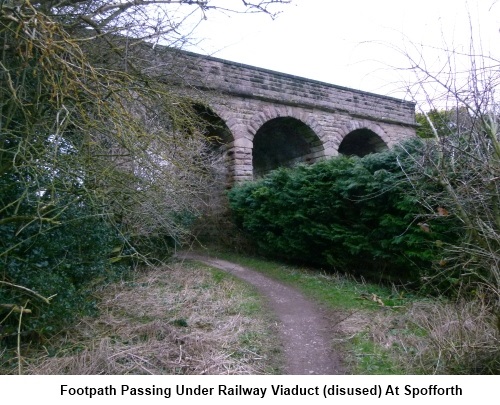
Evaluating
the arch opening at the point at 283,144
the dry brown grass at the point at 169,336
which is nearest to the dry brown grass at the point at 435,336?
the dry brown grass at the point at 169,336

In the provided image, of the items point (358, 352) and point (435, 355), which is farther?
point (358, 352)

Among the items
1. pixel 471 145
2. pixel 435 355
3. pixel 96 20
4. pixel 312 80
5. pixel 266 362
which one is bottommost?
pixel 266 362

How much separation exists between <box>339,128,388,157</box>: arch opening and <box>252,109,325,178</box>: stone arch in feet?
6.29

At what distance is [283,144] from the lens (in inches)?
541

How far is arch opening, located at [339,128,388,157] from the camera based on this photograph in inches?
562

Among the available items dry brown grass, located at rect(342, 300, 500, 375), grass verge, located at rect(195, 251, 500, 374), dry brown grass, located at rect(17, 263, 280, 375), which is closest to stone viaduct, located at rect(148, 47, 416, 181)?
dry brown grass, located at rect(17, 263, 280, 375)

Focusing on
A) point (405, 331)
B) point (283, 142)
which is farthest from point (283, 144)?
point (405, 331)

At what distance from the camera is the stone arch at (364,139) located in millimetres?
13611

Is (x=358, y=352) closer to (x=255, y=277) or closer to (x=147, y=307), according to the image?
(x=147, y=307)

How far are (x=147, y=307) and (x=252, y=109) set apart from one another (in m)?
7.17

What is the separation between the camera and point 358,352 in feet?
13.0

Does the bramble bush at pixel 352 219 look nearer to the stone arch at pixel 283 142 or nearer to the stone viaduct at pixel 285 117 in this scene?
the stone viaduct at pixel 285 117
